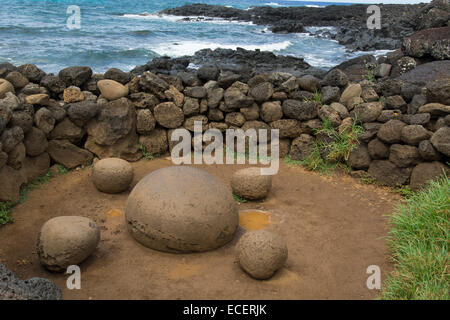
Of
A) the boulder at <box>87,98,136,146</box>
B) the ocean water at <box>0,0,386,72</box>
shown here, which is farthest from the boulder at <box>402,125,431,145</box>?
the ocean water at <box>0,0,386,72</box>

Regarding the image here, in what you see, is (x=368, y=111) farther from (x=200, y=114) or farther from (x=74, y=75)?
(x=74, y=75)

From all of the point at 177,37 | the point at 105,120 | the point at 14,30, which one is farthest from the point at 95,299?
the point at 177,37

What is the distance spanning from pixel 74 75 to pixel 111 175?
1.99 meters

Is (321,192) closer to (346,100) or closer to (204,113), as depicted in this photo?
(346,100)

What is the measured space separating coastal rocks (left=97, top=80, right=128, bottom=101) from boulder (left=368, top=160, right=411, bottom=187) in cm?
423

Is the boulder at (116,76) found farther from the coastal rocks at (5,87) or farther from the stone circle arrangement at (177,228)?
the stone circle arrangement at (177,228)

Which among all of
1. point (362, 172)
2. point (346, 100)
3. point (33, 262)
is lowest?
point (33, 262)

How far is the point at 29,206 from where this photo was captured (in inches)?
212

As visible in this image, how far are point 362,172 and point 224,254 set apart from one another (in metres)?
3.08

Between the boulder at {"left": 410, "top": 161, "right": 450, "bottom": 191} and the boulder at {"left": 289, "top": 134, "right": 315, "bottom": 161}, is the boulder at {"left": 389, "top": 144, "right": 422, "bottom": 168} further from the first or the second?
the boulder at {"left": 289, "top": 134, "right": 315, "bottom": 161}

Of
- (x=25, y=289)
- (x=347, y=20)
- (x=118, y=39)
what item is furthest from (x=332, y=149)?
(x=347, y=20)

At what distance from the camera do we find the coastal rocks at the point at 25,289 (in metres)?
3.00

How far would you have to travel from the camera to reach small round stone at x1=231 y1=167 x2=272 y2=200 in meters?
5.57

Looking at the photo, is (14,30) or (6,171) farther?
(14,30)
